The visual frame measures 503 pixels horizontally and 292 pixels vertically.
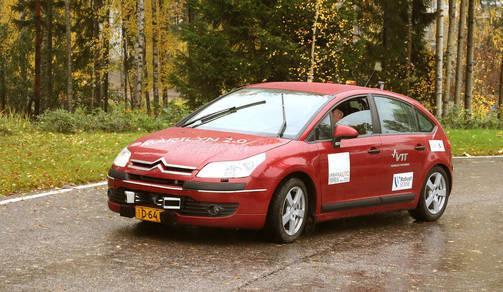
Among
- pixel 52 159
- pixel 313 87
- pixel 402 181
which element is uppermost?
pixel 313 87

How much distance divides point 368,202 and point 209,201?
88.5 inches

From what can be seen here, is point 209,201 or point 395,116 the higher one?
point 395,116

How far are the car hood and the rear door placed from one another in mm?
1706

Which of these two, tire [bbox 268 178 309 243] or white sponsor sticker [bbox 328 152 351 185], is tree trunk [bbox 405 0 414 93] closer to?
white sponsor sticker [bbox 328 152 351 185]

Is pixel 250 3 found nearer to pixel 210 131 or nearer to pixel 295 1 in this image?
pixel 295 1

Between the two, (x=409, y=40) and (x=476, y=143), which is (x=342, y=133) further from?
(x=409, y=40)

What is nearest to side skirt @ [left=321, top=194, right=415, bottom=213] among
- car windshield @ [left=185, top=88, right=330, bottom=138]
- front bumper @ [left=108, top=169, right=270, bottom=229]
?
car windshield @ [left=185, top=88, right=330, bottom=138]

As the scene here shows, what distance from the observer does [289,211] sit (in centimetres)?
880

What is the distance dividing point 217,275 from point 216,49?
2339cm

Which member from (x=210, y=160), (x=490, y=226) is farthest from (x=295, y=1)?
(x=210, y=160)

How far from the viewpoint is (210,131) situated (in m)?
9.32

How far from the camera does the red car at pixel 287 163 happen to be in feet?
27.5

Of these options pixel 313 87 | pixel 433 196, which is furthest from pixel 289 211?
pixel 433 196

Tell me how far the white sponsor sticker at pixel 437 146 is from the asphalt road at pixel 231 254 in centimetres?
88
